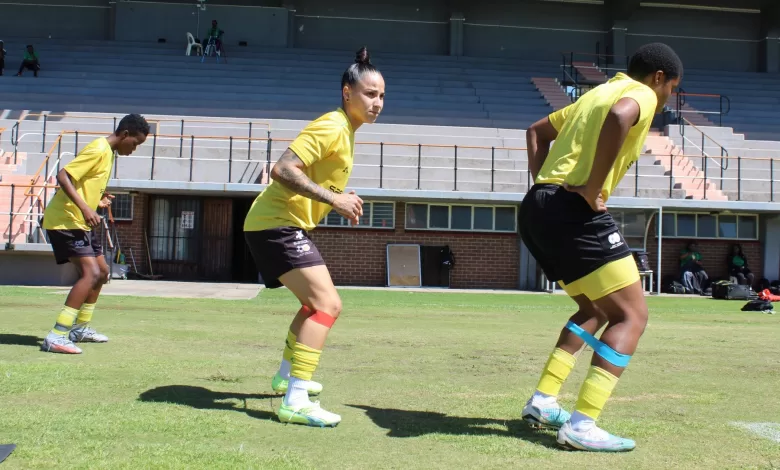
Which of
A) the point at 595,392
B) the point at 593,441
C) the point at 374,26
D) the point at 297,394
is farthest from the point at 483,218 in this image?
the point at 593,441

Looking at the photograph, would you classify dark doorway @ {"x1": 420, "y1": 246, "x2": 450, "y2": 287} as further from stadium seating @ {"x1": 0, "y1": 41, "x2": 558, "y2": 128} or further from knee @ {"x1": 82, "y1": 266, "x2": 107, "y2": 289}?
knee @ {"x1": 82, "y1": 266, "x2": 107, "y2": 289}

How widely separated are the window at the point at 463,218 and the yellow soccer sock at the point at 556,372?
18.2m

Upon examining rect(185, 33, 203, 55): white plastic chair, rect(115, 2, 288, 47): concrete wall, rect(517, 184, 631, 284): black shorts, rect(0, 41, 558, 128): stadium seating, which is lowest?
rect(517, 184, 631, 284): black shorts

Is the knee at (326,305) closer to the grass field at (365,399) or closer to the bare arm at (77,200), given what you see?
the grass field at (365,399)

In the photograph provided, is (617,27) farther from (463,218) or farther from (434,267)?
(434,267)

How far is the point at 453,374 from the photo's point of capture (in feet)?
19.7

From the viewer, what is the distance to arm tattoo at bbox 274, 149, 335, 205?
4.30 meters

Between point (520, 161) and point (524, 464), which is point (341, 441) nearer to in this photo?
point (524, 464)

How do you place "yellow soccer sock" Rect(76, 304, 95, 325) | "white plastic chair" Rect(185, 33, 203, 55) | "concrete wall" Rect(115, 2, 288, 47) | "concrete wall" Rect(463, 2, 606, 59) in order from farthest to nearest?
"concrete wall" Rect(463, 2, 606, 59)
"concrete wall" Rect(115, 2, 288, 47)
"white plastic chair" Rect(185, 33, 203, 55)
"yellow soccer sock" Rect(76, 304, 95, 325)

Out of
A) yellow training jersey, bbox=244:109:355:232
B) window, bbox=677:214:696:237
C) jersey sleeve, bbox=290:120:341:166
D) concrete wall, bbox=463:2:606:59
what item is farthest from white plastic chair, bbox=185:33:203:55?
jersey sleeve, bbox=290:120:341:166

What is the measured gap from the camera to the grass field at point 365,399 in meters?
3.60

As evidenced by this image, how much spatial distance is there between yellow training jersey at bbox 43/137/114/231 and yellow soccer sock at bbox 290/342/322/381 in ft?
11.0

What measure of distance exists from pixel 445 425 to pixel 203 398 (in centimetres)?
149

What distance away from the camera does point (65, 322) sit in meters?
6.77
